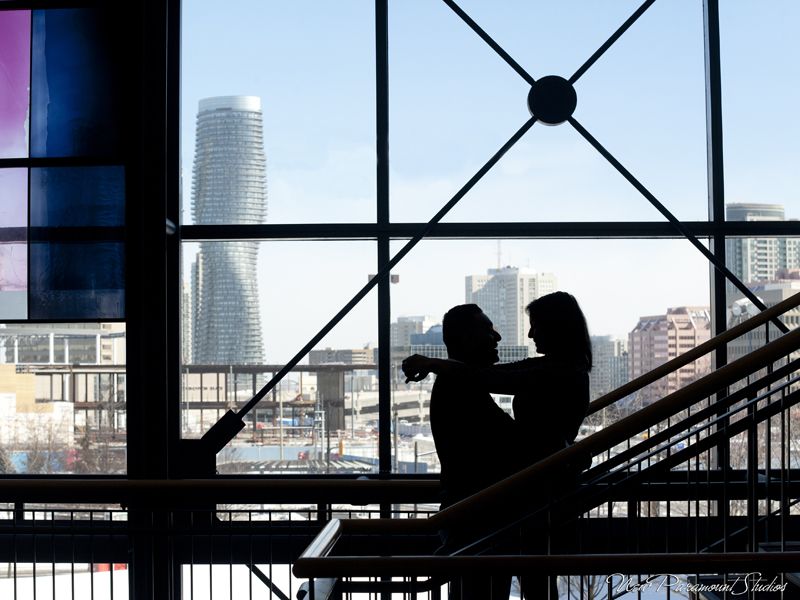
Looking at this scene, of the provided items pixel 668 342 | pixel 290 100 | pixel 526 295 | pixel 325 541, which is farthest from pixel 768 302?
pixel 325 541

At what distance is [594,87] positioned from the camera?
17.2 ft

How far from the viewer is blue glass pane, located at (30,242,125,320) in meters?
5.18

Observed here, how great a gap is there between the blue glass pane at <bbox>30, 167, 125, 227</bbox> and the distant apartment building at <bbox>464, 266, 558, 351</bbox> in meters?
2.22

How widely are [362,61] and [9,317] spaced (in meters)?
2.70

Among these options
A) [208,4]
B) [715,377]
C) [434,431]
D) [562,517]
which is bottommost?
[562,517]

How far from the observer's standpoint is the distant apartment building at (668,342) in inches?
207

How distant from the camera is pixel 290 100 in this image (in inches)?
215

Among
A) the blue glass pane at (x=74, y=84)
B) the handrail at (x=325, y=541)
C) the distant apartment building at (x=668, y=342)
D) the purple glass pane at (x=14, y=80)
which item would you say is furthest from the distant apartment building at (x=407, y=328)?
the handrail at (x=325, y=541)

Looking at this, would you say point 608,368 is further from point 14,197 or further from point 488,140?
point 14,197

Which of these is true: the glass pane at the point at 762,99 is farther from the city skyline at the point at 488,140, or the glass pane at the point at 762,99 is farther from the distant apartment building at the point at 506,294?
the distant apartment building at the point at 506,294

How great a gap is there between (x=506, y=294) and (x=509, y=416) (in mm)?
2419

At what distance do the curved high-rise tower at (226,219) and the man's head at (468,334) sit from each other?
243 centimetres

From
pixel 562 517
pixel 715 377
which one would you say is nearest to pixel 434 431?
pixel 562 517

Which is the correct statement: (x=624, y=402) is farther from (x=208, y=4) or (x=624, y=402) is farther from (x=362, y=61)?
(x=208, y=4)
